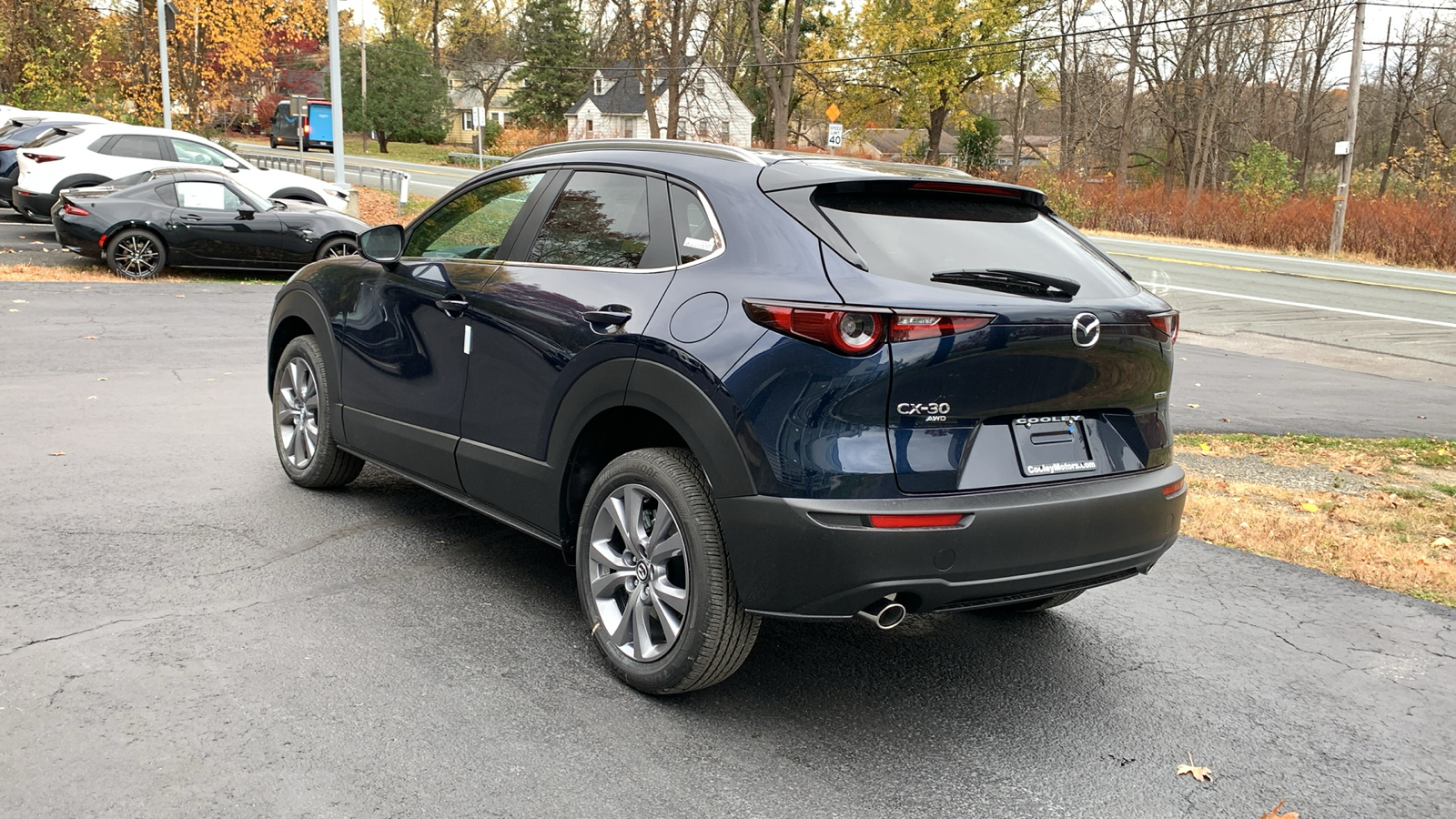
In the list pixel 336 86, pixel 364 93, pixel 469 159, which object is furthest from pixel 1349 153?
pixel 364 93

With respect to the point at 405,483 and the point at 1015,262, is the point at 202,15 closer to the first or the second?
the point at 405,483

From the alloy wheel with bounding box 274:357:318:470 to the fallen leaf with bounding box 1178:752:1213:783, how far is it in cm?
425

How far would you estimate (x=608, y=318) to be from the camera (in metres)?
3.93

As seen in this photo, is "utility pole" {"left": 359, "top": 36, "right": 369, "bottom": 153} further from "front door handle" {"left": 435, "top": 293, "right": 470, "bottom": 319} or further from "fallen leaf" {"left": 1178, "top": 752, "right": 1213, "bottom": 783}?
"fallen leaf" {"left": 1178, "top": 752, "right": 1213, "bottom": 783}

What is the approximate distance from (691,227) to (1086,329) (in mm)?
1322

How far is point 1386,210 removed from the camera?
29562 mm

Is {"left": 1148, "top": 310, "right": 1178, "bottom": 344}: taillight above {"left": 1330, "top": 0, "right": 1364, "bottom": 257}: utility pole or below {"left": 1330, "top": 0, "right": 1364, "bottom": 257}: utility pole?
below

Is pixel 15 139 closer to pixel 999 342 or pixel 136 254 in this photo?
pixel 136 254

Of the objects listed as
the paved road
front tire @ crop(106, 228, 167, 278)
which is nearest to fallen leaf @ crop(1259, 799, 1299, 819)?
the paved road

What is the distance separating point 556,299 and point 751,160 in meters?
0.85

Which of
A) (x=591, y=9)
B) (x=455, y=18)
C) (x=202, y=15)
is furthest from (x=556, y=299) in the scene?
(x=455, y=18)

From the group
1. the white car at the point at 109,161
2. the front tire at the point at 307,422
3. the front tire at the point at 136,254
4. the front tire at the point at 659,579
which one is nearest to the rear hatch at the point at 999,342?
the front tire at the point at 659,579

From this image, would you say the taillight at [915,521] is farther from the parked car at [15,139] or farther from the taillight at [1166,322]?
the parked car at [15,139]

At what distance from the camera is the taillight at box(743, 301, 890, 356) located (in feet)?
10.9
